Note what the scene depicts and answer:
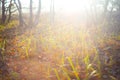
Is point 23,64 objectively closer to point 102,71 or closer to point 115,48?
point 102,71

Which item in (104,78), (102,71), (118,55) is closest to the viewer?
(104,78)

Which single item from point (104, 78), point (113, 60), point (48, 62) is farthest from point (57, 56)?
point (104, 78)

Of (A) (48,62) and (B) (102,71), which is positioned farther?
(A) (48,62)

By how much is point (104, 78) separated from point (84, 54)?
2.73 meters

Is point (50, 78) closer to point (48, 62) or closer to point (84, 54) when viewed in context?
point (48, 62)

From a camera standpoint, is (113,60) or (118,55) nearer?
(113,60)

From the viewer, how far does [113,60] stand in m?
7.83

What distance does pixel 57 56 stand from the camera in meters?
8.82

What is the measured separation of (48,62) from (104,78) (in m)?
2.50

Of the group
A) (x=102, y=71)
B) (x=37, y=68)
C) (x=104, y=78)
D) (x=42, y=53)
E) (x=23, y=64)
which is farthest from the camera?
(x=42, y=53)

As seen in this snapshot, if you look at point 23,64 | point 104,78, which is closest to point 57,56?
point 23,64

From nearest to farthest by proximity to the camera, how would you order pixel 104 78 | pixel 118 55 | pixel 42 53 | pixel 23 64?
1. pixel 104 78
2. pixel 23 64
3. pixel 118 55
4. pixel 42 53

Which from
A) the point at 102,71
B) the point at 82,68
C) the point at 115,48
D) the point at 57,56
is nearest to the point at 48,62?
the point at 57,56

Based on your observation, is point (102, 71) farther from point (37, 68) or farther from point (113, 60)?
point (37, 68)
